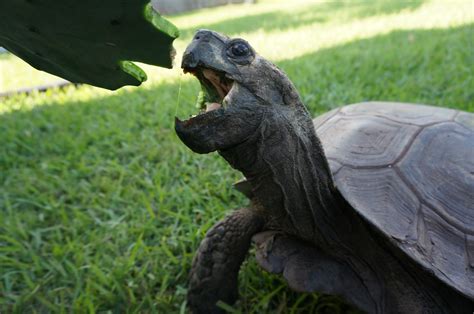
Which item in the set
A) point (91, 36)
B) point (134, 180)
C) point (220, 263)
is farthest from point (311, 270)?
point (134, 180)

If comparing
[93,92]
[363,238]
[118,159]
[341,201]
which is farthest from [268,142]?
[93,92]

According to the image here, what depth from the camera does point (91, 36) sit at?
0.97m

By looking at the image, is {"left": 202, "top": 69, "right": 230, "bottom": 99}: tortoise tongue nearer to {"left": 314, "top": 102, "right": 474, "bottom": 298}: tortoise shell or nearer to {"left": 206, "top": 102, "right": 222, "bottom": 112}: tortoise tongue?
{"left": 206, "top": 102, "right": 222, "bottom": 112}: tortoise tongue

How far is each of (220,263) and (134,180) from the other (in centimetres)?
110

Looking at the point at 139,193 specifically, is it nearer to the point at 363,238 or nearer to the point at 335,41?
the point at 363,238

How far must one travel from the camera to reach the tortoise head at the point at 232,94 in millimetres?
1128

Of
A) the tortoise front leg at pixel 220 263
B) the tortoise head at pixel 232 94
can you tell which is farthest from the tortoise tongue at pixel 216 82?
the tortoise front leg at pixel 220 263

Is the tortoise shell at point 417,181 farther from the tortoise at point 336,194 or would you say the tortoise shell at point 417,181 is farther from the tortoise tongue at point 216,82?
the tortoise tongue at point 216,82

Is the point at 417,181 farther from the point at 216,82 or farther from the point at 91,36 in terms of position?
the point at 91,36

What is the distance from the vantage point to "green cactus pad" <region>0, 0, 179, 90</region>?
901 mm

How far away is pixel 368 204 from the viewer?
52.0 inches

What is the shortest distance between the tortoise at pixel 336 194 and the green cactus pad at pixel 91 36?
0.54 feet

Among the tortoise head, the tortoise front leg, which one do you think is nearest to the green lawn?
the tortoise front leg

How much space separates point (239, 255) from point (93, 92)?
3268mm
